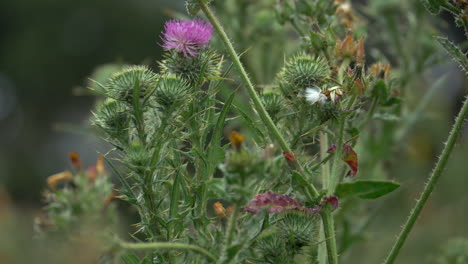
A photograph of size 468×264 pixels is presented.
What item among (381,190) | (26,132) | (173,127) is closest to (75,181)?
(173,127)

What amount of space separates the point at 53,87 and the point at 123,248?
1840 cm

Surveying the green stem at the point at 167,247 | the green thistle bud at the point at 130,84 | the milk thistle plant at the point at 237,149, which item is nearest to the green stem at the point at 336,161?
the milk thistle plant at the point at 237,149

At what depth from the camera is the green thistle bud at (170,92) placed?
1381 mm

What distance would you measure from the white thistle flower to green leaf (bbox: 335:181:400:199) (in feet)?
0.71

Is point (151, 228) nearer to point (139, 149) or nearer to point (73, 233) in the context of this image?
point (139, 149)

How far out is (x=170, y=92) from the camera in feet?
4.53

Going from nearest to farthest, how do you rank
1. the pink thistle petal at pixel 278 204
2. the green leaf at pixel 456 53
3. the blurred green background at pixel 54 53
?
1. the pink thistle petal at pixel 278 204
2. the green leaf at pixel 456 53
3. the blurred green background at pixel 54 53

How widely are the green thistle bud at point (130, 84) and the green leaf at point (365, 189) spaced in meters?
0.51

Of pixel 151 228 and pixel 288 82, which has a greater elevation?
pixel 288 82

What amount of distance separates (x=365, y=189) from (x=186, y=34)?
1.84 feet

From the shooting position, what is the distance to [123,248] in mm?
961

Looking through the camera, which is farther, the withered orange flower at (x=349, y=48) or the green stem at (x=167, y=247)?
the withered orange flower at (x=349, y=48)

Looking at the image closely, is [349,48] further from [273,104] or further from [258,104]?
[258,104]

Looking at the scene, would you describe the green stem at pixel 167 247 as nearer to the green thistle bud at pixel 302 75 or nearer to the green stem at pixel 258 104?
the green stem at pixel 258 104
